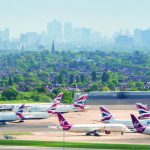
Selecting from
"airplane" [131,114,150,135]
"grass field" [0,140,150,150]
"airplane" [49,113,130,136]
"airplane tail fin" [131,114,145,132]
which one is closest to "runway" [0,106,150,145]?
"airplane" [49,113,130,136]

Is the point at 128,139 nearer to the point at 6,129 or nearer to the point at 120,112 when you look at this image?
the point at 6,129

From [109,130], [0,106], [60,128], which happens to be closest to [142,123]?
[109,130]

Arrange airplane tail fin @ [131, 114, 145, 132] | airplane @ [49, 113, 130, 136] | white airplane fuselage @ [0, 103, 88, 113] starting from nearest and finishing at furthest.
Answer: airplane tail fin @ [131, 114, 145, 132] → airplane @ [49, 113, 130, 136] → white airplane fuselage @ [0, 103, 88, 113]

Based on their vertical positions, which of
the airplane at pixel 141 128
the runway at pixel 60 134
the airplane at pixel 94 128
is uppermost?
the airplane at pixel 141 128

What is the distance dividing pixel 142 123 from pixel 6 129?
20.2 m

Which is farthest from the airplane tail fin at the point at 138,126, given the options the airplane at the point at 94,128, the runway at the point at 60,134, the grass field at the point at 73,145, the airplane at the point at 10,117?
the airplane at the point at 10,117

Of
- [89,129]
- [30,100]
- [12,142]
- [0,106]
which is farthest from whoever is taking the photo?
[30,100]

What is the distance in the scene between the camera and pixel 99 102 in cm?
14738

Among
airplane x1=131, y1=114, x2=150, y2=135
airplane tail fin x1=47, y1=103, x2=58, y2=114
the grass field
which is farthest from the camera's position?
airplane tail fin x1=47, y1=103, x2=58, y2=114

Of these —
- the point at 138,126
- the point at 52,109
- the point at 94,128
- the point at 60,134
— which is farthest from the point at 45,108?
the point at 138,126

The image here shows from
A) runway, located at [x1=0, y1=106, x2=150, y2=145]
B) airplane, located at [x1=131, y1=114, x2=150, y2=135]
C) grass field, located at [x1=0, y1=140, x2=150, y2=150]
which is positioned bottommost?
runway, located at [x1=0, y1=106, x2=150, y2=145]

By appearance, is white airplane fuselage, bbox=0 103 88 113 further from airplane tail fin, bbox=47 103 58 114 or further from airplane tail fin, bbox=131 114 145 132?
airplane tail fin, bbox=131 114 145 132

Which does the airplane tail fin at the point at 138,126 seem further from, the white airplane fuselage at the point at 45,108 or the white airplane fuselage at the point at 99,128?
the white airplane fuselage at the point at 45,108

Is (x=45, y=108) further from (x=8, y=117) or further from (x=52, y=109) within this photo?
(x=8, y=117)
